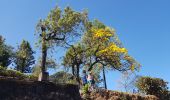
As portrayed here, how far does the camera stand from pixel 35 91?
960 inches

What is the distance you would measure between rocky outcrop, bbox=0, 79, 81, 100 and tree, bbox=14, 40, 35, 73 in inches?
1749

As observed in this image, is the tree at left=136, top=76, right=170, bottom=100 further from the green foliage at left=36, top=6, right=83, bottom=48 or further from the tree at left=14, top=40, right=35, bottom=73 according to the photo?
the tree at left=14, top=40, right=35, bottom=73

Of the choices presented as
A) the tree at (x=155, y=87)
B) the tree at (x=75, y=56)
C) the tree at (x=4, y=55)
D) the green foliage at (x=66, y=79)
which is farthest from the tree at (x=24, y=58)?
the tree at (x=155, y=87)

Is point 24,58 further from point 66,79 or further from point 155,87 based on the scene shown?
point 155,87

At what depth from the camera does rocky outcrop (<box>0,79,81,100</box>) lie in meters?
23.0

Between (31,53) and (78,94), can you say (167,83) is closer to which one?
(78,94)

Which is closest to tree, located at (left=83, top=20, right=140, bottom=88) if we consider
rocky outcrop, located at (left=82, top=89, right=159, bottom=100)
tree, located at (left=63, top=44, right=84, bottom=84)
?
tree, located at (left=63, top=44, right=84, bottom=84)

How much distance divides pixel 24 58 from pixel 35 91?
47.5m

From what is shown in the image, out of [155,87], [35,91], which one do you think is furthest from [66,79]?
[35,91]

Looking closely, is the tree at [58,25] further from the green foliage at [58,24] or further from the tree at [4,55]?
the tree at [4,55]

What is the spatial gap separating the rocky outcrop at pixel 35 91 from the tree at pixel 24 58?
146 ft

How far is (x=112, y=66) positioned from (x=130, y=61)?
2731 millimetres

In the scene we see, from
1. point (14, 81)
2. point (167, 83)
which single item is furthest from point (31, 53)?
point (14, 81)

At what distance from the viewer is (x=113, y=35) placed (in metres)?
46.1
